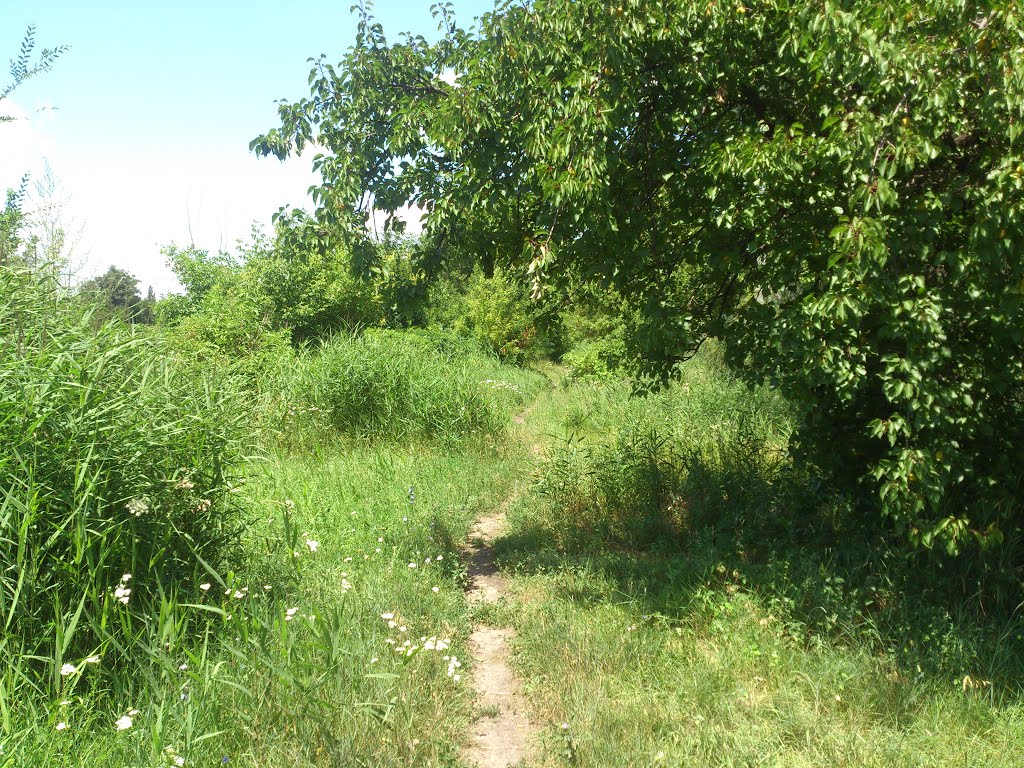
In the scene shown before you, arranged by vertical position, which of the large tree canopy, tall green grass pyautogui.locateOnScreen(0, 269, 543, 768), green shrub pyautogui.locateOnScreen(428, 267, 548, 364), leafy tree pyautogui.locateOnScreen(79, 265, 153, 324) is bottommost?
green shrub pyautogui.locateOnScreen(428, 267, 548, 364)

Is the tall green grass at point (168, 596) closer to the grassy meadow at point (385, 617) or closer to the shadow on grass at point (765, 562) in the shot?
the grassy meadow at point (385, 617)

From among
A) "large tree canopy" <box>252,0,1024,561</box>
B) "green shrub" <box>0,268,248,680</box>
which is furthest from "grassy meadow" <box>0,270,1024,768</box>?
"large tree canopy" <box>252,0,1024,561</box>

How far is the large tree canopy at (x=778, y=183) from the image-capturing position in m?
3.88

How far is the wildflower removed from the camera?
4.21 m

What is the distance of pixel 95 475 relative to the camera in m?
4.05

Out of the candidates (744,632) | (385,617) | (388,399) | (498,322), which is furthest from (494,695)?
(498,322)

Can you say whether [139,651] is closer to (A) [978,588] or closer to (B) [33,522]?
(B) [33,522]

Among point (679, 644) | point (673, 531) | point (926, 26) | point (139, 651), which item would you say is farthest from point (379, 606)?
point (926, 26)

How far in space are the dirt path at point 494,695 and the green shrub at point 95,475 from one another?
1.80m

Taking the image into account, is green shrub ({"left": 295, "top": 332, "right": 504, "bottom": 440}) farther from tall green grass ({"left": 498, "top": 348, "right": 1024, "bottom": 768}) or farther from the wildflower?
the wildflower

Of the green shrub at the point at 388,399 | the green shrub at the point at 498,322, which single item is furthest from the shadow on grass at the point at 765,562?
the green shrub at the point at 498,322

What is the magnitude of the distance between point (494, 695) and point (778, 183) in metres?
3.52

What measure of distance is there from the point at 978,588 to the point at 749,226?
2.72 meters

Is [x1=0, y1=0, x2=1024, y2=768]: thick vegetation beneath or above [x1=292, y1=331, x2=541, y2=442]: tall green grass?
above
